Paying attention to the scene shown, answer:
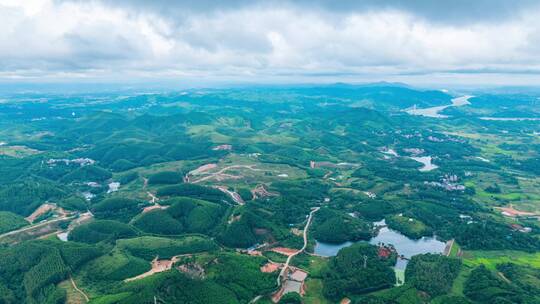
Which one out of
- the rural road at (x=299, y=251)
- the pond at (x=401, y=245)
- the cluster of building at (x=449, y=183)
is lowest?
the cluster of building at (x=449, y=183)

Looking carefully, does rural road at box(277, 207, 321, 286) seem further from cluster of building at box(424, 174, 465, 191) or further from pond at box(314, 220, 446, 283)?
cluster of building at box(424, 174, 465, 191)

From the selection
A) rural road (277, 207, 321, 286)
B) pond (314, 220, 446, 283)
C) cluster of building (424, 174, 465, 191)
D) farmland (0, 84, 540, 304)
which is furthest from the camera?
cluster of building (424, 174, 465, 191)

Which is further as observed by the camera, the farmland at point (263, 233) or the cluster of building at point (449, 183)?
the cluster of building at point (449, 183)

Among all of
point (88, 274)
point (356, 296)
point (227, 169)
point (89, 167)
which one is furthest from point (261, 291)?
point (89, 167)

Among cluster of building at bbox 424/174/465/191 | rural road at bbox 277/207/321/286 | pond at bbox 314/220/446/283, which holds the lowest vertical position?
cluster of building at bbox 424/174/465/191

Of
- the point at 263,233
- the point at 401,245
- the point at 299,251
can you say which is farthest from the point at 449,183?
the point at 263,233

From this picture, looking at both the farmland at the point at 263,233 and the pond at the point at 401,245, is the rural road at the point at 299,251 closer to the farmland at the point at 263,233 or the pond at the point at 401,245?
the farmland at the point at 263,233

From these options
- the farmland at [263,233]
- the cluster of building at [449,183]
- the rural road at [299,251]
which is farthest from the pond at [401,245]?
the cluster of building at [449,183]

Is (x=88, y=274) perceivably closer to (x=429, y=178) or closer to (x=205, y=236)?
(x=205, y=236)

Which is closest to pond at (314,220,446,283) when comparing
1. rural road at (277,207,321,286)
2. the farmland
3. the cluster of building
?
the farmland

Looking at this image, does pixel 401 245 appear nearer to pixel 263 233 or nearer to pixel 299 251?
pixel 299 251

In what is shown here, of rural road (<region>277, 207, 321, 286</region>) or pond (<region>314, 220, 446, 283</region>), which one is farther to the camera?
pond (<region>314, 220, 446, 283</region>)
